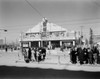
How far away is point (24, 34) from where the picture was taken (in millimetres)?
46375

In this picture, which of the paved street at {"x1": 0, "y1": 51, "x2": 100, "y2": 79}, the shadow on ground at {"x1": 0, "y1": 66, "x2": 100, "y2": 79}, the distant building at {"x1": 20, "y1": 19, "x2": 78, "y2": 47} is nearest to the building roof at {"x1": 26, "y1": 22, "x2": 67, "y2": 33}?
the distant building at {"x1": 20, "y1": 19, "x2": 78, "y2": 47}

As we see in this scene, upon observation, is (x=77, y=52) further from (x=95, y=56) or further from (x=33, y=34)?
(x=33, y=34)

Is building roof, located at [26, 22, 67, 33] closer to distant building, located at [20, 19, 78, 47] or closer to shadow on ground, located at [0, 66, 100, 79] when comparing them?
distant building, located at [20, 19, 78, 47]

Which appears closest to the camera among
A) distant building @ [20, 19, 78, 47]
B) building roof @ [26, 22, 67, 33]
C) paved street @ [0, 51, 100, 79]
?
paved street @ [0, 51, 100, 79]

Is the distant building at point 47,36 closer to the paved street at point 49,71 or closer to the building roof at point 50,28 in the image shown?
the building roof at point 50,28

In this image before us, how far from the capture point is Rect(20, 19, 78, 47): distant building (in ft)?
130

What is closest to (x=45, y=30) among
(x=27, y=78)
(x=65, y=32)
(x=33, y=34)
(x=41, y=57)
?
(x=33, y=34)

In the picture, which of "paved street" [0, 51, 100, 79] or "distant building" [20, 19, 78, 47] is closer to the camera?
"paved street" [0, 51, 100, 79]

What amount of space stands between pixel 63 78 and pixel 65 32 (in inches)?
1365

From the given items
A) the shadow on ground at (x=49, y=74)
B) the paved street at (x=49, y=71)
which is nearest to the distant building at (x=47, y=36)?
the paved street at (x=49, y=71)

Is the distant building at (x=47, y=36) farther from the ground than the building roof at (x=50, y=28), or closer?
closer

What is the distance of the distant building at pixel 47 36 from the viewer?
39531mm

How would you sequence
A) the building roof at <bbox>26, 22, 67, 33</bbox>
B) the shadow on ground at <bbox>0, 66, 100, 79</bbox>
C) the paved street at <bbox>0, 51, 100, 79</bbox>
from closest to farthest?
the shadow on ground at <bbox>0, 66, 100, 79</bbox>
the paved street at <bbox>0, 51, 100, 79</bbox>
the building roof at <bbox>26, 22, 67, 33</bbox>

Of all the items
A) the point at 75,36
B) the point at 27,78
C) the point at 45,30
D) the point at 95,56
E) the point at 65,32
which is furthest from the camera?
the point at 45,30
